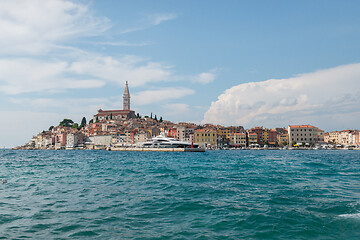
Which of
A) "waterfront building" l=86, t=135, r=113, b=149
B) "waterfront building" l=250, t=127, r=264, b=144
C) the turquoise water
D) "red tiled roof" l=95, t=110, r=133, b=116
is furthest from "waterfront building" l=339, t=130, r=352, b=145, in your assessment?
the turquoise water

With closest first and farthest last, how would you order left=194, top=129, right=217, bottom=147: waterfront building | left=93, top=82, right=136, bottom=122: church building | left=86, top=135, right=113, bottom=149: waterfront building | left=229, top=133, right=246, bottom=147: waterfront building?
1. left=194, top=129, right=217, bottom=147: waterfront building
2. left=229, top=133, right=246, bottom=147: waterfront building
3. left=86, top=135, right=113, bottom=149: waterfront building
4. left=93, top=82, right=136, bottom=122: church building

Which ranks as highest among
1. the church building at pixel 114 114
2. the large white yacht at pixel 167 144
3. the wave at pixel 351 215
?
the church building at pixel 114 114

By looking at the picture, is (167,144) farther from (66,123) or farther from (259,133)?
(66,123)

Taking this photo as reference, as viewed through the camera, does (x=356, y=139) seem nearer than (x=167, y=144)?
No

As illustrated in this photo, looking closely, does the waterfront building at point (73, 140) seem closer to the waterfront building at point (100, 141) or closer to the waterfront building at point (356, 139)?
the waterfront building at point (100, 141)

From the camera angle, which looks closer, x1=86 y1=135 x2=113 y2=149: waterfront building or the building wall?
the building wall

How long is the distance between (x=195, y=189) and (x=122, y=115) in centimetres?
14474

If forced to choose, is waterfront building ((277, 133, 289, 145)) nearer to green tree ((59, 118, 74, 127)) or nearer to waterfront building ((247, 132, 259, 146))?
waterfront building ((247, 132, 259, 146))

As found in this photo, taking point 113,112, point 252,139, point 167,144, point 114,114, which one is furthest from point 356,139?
point 113,112

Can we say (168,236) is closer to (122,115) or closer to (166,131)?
(166,131)

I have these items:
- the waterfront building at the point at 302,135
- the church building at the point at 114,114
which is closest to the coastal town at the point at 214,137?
the waterfront building at the point at 302,135

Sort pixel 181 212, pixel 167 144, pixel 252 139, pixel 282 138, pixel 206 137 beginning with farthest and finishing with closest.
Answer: pixel 282 138, pixel 252 139, pixel 206 137, pixel 167 144, pixel 181 212

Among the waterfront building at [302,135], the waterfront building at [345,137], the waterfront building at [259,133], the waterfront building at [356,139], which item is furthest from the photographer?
the waterfront building at [259,133]

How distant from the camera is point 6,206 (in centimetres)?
948
